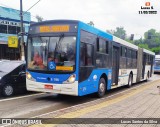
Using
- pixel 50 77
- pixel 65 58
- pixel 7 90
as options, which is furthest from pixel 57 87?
pixel 7 90

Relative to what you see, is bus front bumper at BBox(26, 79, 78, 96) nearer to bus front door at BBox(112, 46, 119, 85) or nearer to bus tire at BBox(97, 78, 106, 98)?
Answer: bus tire at BBox(97, 78, 106, 98)

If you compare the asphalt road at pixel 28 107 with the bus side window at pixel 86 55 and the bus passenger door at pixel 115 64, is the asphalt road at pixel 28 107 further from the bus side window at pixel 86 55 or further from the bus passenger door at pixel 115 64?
the bus passenger door at pixel 115 64

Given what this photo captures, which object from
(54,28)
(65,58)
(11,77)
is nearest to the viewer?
(65,58)

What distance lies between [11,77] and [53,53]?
263cm

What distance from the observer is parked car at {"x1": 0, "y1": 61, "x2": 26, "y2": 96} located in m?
9.67

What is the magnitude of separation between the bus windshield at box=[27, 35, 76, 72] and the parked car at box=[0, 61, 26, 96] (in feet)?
4.48

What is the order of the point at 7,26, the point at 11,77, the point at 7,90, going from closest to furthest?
the point at 7,90 < the point at 11,77 < the point at 7,26

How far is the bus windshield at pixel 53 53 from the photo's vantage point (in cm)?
838

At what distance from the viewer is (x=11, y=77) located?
10.0 meters

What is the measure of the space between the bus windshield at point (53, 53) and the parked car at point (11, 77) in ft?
4.48

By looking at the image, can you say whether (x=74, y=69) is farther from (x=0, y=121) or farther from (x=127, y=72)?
(x=127, y=72)

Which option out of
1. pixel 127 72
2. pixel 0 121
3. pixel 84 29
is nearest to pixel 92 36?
pixel 84 29

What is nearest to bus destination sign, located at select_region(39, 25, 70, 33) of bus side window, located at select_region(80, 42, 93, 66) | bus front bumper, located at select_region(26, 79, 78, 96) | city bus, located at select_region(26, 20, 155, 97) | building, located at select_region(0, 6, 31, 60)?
city bus, located at select_region(26, 20, 155, 97)

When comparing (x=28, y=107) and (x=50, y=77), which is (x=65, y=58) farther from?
(x=28, y=107)
